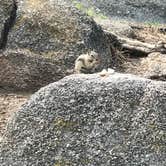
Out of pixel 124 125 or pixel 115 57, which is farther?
pixel 115 57

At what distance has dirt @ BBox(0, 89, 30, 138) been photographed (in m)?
9.83

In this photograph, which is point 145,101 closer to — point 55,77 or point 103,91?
point 103,91

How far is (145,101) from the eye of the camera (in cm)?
710

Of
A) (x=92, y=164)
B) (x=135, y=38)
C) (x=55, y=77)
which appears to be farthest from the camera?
(x=135, y=38)

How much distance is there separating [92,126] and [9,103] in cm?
355

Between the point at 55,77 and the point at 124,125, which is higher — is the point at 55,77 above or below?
below

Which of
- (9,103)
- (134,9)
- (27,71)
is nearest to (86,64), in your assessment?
(27,71)

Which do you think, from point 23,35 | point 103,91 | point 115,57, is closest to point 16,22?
point 23,35

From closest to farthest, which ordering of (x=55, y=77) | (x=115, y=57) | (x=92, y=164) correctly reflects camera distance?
1. (x=92, y=164)
2. (x=55, y=77)
3. (x=115, y=57)

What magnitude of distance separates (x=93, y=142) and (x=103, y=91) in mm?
581

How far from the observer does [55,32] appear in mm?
11664

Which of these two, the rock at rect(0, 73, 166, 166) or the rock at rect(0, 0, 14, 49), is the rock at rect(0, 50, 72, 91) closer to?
the rock at rect(0, 0, 14, 49)

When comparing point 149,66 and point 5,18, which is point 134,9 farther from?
point 5,18

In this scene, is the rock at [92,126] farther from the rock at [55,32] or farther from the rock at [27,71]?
the rock at [55,32]
